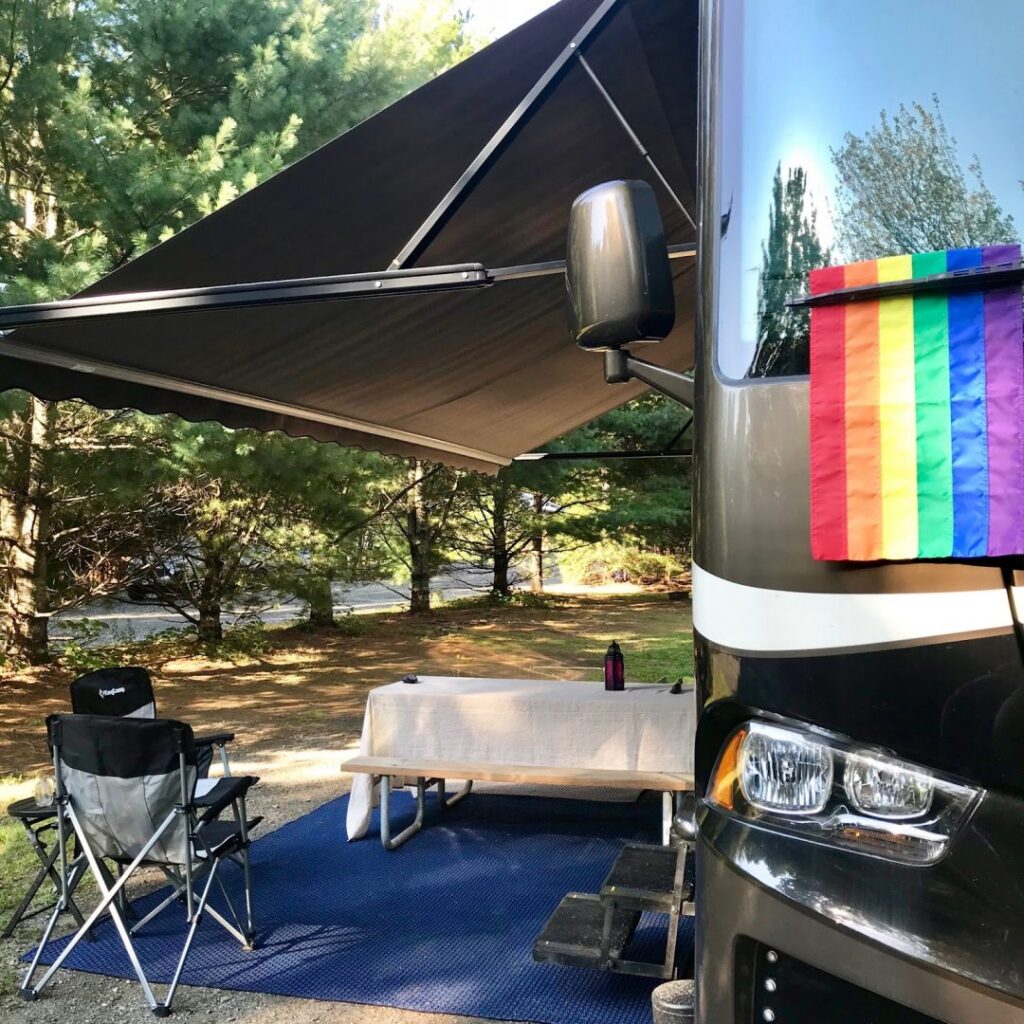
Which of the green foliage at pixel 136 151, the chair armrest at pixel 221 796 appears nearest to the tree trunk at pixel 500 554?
the green foliage at pixel 136 151

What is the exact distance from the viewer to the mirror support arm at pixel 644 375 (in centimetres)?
187

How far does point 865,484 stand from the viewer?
1440mm

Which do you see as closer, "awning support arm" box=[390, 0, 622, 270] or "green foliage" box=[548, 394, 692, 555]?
"awning support arm" box=[390, 0, 622, 270]

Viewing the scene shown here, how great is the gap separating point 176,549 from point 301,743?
4.91 m

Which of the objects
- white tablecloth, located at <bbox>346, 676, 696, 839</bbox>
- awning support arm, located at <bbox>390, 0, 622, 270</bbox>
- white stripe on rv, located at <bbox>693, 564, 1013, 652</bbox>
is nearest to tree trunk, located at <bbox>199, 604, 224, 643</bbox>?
white tablecloth, located at <bbox>346, 676, 696, 839</bbox>

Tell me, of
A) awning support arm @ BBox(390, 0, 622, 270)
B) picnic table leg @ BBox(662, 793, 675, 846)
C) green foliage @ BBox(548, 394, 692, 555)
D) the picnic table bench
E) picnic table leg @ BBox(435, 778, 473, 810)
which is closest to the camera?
awning support arm @ BBox(390, 0, 622, 270)

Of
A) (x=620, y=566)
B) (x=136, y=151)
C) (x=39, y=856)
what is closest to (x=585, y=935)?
(x=39, y=856)

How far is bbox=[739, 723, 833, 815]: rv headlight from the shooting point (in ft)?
4.85

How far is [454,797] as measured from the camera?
18.0 feet

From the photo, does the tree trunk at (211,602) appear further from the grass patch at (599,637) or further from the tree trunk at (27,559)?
the grass patch at (599,637)

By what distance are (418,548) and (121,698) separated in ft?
35.9

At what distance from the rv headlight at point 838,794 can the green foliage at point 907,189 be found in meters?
0.80

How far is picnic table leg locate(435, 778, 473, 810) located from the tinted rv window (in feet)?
13.3

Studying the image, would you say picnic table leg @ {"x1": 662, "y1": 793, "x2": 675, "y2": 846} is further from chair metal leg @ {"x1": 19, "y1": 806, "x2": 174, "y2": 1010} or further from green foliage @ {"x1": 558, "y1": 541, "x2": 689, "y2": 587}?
green foliage @ {"x1": 558, "y1": 541, "x2": 689, "y2": 587}
